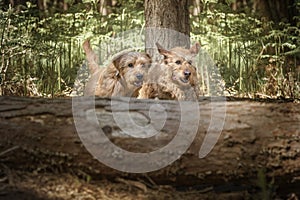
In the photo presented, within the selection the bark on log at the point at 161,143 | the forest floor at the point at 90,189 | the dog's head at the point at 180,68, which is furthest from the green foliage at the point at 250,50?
the forest floor at the point at 90,189

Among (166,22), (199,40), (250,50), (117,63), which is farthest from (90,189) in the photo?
(199,40)

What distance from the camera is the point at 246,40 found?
896 cm

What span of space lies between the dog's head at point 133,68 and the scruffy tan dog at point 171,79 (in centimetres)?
9

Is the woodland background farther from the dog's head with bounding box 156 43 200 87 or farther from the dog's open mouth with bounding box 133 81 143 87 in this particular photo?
the dog's open mouth with bounding box 133 81 143 87

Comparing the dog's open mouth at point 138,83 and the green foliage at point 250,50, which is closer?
the dog's open mouth at point 138,83

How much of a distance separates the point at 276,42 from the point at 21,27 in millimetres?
4753

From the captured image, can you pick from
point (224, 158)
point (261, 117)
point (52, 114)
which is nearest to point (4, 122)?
point (52, 114)

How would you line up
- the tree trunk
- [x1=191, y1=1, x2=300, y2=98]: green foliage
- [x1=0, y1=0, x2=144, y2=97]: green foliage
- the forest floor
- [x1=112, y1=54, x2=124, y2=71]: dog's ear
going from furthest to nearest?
[x1=191, y1=1, x2=300, y2=98]: green foliage
[x1=0, y1=0, x2=144, y2=97]: green foliage
the tree trunk
[x1=112, y1=54, x2=124, y2=71]: dog's ear
the forest floor

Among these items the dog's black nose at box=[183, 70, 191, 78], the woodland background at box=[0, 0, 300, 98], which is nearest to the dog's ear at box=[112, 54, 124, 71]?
the dog's black nose at box=[183, 70, 191, 78]

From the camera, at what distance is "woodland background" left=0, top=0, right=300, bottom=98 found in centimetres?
695

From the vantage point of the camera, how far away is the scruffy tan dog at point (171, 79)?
15.6 ft

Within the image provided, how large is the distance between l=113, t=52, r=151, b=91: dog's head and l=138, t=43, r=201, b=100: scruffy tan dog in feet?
0.30

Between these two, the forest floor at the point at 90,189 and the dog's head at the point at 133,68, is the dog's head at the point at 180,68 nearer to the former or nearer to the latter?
the dog's head at the point at 133,68

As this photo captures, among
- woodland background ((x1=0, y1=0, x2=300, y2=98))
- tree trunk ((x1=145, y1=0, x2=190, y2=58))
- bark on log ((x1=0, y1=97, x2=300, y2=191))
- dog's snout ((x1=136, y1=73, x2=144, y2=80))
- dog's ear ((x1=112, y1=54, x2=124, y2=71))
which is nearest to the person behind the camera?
bark on log ((x1=0, y1=97, x2=300, y2=191))
